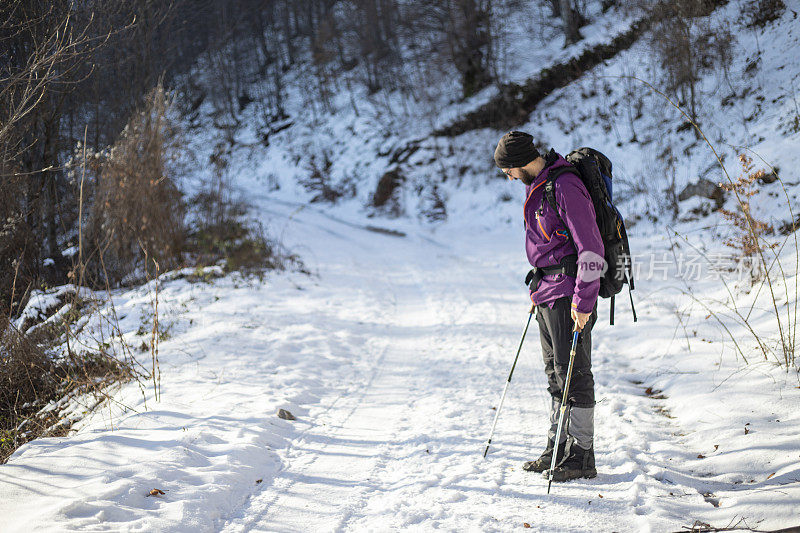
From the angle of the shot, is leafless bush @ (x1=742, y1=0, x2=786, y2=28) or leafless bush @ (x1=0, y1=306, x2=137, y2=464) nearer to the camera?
leafless bush @ (x1=0, y1=306, x2=137, y2=464)

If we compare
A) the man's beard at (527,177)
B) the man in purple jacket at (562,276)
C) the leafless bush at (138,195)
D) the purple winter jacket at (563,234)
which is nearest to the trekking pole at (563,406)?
the man in purple jacket at (562,276)

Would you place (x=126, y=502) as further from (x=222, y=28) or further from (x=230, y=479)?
(x=222, y=28)

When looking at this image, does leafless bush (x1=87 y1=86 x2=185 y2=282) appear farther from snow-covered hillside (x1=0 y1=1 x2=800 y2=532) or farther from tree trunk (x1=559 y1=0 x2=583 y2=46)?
tree trunk (x1=559 y1=0 x2=583 y2=46)

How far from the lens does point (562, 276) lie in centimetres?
314

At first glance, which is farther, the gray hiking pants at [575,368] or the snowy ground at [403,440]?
the gray hiking pants at [575,368]

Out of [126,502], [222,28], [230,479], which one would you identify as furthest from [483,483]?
[222,28]

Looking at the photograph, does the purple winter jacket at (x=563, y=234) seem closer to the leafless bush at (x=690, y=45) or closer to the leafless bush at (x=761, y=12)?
the leafless bush at (x=690, y=45)

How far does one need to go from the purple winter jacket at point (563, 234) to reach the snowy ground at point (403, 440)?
124 cm

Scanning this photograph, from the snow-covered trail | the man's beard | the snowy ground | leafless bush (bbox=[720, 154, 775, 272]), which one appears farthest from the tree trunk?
the man's beard

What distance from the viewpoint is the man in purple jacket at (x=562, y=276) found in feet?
9.79

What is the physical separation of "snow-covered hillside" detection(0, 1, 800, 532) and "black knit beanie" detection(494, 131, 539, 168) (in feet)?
6.92

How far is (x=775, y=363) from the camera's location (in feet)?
13.3

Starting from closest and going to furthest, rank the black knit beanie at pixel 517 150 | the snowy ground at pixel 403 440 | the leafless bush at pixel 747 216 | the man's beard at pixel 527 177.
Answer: the snowy ground at pixel 403 440 → the black knit beanie at pixel 517 150 → the man's beard at pixel 527 177 → the leafless bush at pixel 747 216

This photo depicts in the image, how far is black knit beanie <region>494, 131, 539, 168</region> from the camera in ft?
10.5
